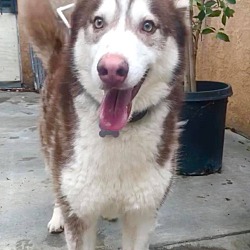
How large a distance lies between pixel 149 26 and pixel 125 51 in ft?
0.75

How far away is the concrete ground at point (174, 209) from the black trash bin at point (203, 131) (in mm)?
88

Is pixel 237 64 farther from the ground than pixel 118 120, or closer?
closer

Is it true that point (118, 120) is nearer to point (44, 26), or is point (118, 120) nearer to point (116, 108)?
point (116, 108)

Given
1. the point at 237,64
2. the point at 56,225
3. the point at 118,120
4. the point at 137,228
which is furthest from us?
the point at 237,64

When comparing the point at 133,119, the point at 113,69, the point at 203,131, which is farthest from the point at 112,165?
the point at 203,131

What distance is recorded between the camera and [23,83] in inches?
278

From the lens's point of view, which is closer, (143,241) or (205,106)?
(143,241)

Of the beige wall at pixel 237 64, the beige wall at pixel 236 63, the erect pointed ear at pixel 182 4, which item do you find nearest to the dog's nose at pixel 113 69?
the erect pointed ear at pixel 182 4

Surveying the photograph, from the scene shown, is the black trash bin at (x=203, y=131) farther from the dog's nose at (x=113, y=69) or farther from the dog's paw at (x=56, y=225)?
the dog's nose at (x=113, y=69)

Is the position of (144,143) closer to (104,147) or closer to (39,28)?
(104,147)

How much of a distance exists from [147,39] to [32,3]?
1.01 meters

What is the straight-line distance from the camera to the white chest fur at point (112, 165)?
2053mm

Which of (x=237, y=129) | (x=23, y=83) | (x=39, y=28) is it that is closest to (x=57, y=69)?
(x=39, y=28)

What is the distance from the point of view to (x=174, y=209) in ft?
9.89
